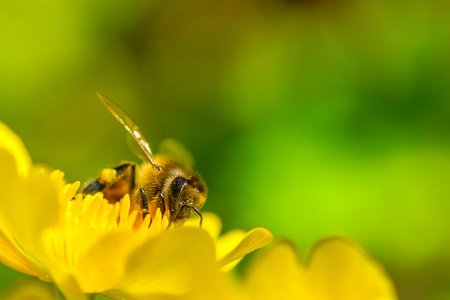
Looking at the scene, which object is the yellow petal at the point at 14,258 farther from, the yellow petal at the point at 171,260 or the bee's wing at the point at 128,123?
the bee's wing at the point at 128,123

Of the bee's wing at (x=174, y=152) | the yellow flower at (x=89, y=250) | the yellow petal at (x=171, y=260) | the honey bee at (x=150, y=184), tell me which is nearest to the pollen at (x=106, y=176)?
the honey bee at (x=150, y=184)

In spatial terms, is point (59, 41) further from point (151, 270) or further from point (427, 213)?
point (151, 270)

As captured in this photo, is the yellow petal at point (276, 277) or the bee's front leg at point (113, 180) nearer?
the yellow petal at point (276, 277)

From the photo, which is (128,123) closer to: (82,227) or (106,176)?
(106,176)


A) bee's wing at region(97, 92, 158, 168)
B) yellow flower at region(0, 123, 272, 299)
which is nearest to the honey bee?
bee's wing at region(97, 92, 158, 168)

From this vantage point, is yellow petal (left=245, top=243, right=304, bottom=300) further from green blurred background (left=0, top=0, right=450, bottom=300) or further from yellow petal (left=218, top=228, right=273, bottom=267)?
green blurred background (left=0, top=0, right=450, bottom=300)

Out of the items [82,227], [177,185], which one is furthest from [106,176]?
[82,227]
